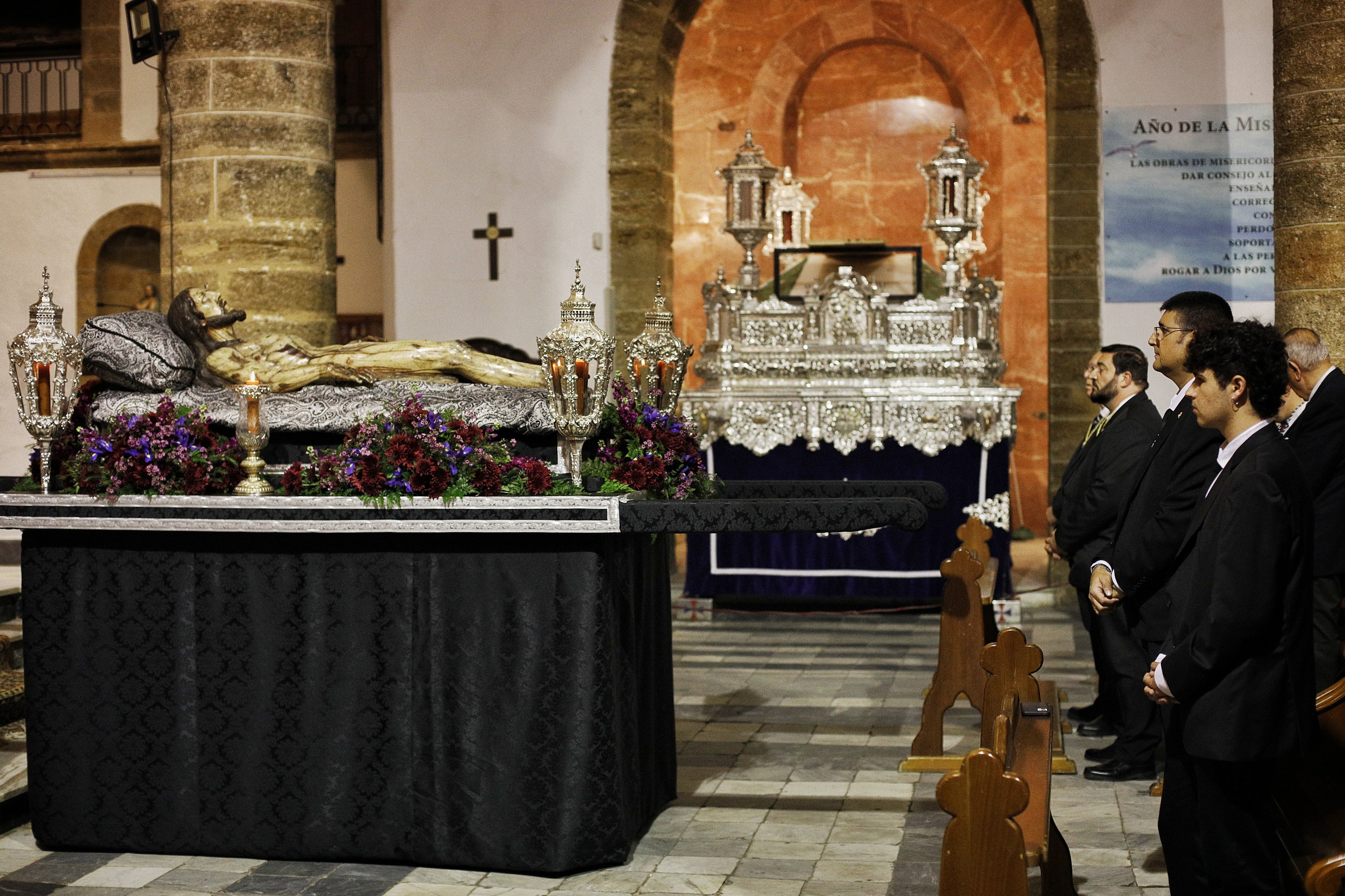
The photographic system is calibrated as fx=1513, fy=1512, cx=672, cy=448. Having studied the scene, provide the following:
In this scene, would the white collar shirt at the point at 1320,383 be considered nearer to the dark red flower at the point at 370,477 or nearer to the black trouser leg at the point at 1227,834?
the black trouser leg at the point at 1227,834

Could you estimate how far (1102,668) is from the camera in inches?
227

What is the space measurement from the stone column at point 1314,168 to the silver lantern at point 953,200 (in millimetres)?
1733

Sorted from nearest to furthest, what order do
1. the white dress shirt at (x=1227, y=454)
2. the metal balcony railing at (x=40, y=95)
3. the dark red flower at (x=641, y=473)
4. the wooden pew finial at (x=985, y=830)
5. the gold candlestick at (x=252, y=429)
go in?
the wooden pew finial at (x=985, y=830), the white dress shirt at (x=1227, y=454), the dark red flower at (x=641, y=473), the gold candlestick at (x=252, y=429), the metal balcony railing at (x=40, y=95)

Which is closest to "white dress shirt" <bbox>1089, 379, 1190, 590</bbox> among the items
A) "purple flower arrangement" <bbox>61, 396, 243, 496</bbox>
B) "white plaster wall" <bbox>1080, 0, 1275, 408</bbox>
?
"purple flower arrangement" <bbox>61, 396, 243, 496</bbox>

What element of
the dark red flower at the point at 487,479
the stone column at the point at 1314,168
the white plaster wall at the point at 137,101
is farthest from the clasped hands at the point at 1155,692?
the white plaster wall at the point at 137,101

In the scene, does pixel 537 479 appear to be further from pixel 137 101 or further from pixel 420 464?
pixel 137 101

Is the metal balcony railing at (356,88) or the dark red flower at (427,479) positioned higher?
the metal balcony railing at (356,88)

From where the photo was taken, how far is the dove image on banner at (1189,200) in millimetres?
9297

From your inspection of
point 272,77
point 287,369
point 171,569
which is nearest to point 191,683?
point 171,569

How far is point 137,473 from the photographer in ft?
14.3

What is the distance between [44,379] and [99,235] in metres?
9.48

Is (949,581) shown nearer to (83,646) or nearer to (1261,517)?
(1261,517)

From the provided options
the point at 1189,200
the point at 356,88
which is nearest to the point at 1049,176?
the point at 1189,200

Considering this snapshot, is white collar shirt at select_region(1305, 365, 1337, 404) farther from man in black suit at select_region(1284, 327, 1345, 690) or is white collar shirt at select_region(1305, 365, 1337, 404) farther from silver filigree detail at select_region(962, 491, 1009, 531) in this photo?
silver filigree detail at select_region(962, 491, 1009, 531)
